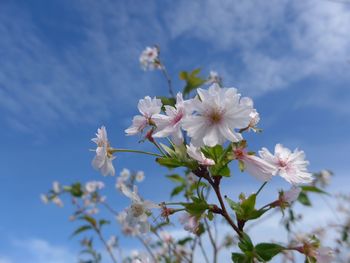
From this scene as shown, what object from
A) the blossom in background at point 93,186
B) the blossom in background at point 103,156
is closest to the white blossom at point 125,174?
the blossom in background at point 93,186

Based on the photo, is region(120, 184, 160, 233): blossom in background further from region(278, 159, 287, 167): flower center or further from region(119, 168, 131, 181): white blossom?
region(119, 168, 131, 181): white blossom

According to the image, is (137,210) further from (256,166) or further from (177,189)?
(177,189)

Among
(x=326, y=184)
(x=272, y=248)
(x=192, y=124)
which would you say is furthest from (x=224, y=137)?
(x=326, y=184)

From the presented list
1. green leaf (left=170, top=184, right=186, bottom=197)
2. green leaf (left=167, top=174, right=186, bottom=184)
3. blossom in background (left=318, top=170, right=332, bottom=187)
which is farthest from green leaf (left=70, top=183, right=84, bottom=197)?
blossom in background (left=318, top=170, right=332, bottom=187)

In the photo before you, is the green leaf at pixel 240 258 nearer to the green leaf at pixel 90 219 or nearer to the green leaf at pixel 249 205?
the green leaf at pixel 249 205

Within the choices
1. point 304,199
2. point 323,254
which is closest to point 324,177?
point 304,199

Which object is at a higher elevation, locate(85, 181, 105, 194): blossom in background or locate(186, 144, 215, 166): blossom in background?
locate(85, 181, 105, 194): blossom in background
